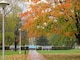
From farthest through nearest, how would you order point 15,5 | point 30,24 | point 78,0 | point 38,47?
point 38,47, point 15,5, point 30,24, point 78,0

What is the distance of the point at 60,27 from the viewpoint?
3362cm

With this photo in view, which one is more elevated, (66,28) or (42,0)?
(42,0)

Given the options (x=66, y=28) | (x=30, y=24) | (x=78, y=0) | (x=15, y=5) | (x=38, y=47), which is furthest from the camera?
(x=38, y=47)

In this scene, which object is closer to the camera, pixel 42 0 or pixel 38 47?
pixel 42 0

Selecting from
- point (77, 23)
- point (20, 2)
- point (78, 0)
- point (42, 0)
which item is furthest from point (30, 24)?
point (20, 2)

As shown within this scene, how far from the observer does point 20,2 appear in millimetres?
61906

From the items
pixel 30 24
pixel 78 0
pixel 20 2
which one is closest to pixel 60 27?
pixel 30 24

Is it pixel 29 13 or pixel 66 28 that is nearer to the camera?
pixel 66 28

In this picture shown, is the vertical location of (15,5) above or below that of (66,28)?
above

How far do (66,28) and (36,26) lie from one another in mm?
4003

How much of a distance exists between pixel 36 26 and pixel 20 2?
28.3m

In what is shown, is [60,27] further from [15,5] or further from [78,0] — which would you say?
[15,5]

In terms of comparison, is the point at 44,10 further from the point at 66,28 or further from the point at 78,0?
the point at 78,0

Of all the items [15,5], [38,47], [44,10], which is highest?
[15,5]
